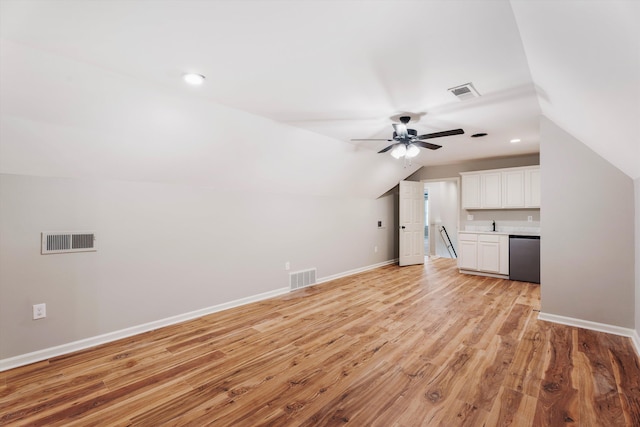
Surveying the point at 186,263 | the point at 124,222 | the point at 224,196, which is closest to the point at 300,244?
the point at 224,196

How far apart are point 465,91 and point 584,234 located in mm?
2144

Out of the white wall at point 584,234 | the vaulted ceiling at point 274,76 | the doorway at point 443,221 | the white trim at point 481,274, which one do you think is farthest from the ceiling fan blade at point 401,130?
the doorway at point 443,221

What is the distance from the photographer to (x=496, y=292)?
4.59 meters

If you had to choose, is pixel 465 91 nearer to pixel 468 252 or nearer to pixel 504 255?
pixel 504 255

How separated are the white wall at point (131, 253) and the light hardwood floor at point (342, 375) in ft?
1.02

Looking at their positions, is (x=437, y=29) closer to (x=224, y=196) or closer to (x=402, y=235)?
(x=224, y=196)

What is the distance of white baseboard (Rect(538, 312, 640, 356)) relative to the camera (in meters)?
2.87

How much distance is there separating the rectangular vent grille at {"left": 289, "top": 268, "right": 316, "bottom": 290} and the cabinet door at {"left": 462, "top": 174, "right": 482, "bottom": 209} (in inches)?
141

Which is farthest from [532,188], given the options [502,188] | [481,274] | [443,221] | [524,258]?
[443,221]

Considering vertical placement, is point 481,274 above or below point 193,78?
below

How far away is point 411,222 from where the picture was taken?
681 cm

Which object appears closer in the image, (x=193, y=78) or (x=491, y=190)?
(x=193, y=78)

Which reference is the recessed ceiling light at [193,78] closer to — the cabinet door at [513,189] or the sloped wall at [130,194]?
the sloped wall at [130,194]

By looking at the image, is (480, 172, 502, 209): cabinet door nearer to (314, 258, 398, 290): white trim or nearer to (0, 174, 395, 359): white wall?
(314, 258, 398, 290): white trim
